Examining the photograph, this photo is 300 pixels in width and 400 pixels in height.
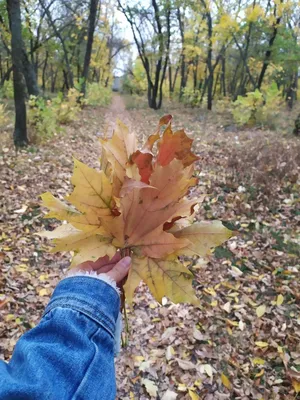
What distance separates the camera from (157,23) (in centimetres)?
1438

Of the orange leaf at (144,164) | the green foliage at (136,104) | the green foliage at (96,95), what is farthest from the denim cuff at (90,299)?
the green foliage at (136,104)

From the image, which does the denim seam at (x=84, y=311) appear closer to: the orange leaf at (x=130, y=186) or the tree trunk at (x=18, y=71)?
the orange leaf at (x=130, y=186)

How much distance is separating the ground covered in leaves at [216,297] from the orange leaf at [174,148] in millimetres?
1063

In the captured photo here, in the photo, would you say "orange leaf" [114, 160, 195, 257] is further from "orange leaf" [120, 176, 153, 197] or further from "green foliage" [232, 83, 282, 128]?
"green foliage" [232, 83, 282, 128]

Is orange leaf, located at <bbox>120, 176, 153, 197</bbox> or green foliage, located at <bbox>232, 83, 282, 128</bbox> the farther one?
green foliage, located at <bbox>232, 83, 282, 128</bbox>

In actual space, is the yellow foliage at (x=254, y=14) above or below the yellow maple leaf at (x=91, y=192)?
above

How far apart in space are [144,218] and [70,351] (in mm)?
371

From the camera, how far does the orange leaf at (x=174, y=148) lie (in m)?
0.86

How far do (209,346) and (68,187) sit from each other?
3150mm

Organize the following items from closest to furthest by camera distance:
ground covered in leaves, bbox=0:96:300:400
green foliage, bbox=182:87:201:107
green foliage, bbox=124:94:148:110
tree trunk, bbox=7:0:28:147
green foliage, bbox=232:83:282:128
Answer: ground covered in leaves, bbox=0:96:300:400 < tree trunk, bbox=7:0:28:147 < green foliage, bbox=232:83:282:128 < green foliage, bbox=182:87:201:107 < green foliage, bbox=124:94:148:110

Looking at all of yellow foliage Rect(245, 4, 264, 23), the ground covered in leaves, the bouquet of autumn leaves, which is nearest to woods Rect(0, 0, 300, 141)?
yellow foliage Rect(245, 4, 264, 23)

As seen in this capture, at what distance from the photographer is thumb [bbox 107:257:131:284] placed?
0.85 metres

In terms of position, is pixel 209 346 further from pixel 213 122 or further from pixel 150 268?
pixel 213 122

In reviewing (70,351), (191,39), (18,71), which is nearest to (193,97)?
(191,39)
